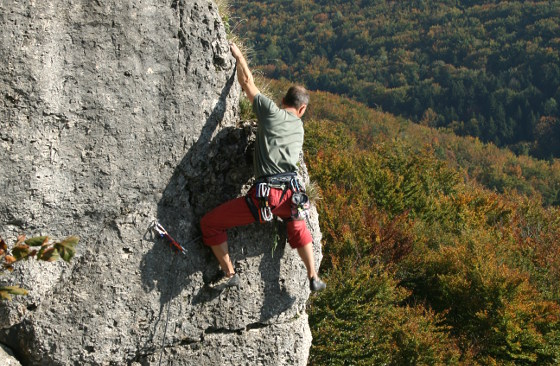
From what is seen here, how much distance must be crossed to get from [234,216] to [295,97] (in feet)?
4.08

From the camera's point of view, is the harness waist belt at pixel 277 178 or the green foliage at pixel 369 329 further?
the green foliage at pixel 369 329

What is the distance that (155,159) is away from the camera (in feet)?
16.2

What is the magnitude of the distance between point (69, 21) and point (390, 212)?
17.9 metres

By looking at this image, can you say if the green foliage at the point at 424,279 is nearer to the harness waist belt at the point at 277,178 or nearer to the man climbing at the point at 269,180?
the man climbing at the point at 269,180

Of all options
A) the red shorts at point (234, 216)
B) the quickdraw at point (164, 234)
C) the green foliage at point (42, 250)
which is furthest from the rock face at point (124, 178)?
the green foliage at point (42, 250)

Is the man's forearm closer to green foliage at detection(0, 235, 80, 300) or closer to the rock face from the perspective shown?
the rock face

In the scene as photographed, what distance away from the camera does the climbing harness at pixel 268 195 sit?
16.2 feet

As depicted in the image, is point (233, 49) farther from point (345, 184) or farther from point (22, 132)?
point (345, 184)

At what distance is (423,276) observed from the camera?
16.7 meters

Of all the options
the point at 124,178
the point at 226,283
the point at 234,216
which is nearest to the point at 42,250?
the point at 124,178

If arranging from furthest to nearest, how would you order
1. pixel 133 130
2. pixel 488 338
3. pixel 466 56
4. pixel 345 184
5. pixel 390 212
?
1. pixel 466 56
2. pixel 345 184
3. pixel 390 212
4. pixel 488 338
5. pixel 133 130

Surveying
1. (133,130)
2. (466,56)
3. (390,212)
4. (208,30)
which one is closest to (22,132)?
(133,130)

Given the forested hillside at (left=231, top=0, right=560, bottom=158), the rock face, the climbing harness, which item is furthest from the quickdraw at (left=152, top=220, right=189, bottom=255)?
Result: the forested hillside at (left=231, top=0, right=560, bottom=158)

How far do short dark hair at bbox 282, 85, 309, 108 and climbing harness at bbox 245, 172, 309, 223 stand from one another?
2.25 ft
